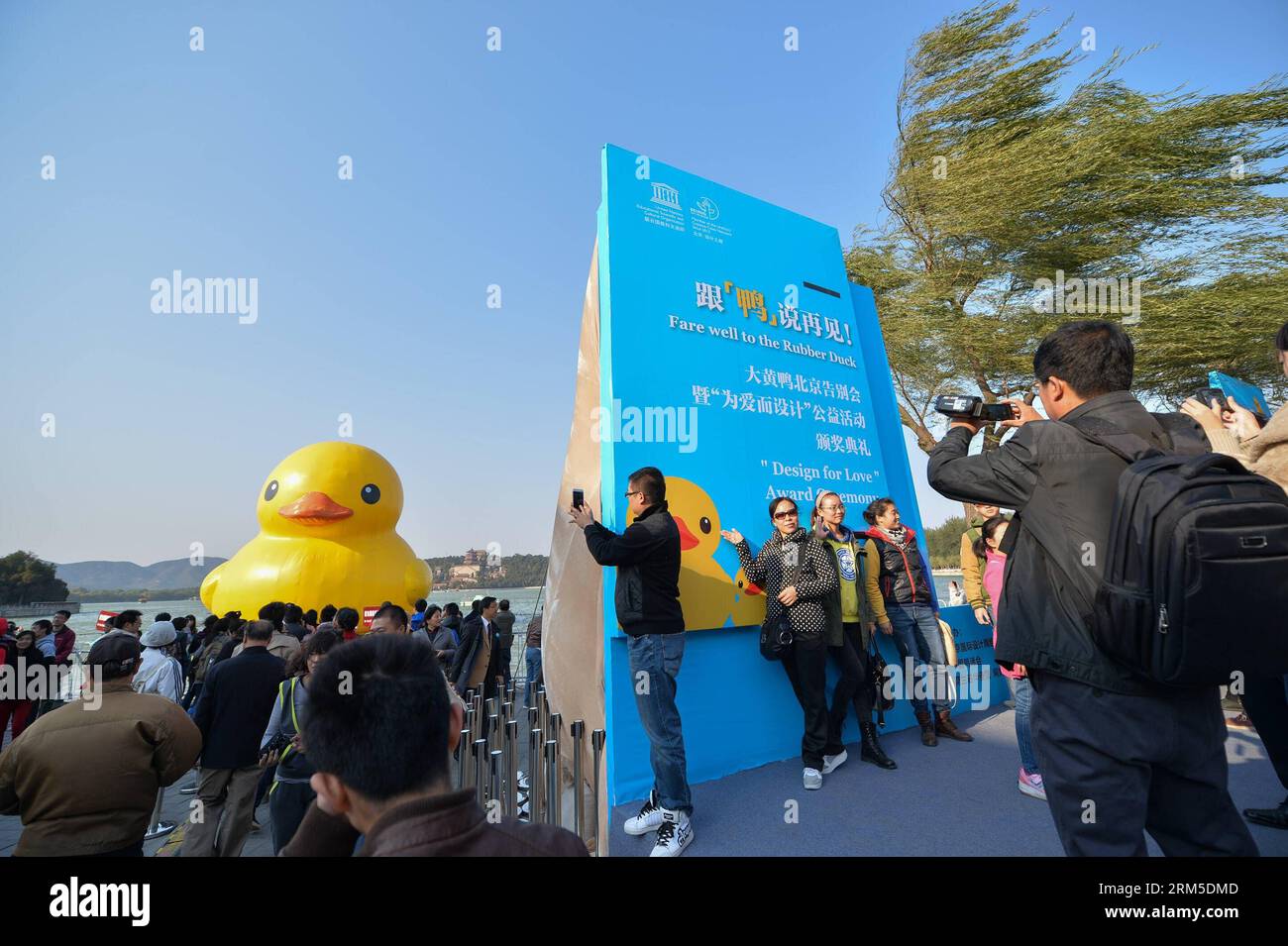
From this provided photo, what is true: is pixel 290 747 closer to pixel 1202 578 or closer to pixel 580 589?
pixel 580 589

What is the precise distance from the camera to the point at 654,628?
3506mm

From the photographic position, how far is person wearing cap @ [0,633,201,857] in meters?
2.37

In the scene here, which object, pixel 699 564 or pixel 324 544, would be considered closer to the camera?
pixel 699 564

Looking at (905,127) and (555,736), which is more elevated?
(905,127)

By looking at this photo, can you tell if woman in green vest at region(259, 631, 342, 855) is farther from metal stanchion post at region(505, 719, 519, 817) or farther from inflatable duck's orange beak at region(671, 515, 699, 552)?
inflatable duck's orange beak at region(671, 515, 699, 552)

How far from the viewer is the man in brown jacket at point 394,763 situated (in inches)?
41.6

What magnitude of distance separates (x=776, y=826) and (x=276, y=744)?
9.64 feet

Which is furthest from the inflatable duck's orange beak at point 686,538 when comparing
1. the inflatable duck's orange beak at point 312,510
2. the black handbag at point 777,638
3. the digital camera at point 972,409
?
the inflatable duck's orange beak at point 312,510

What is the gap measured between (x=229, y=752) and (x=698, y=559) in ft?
10.4

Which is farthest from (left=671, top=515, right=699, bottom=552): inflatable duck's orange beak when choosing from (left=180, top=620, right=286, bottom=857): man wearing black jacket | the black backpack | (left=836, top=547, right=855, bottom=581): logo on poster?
the black backpack

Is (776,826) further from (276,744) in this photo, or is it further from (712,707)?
(276,744)

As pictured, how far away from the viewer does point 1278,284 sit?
11.2 m

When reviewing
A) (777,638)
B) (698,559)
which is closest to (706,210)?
(698,559)
